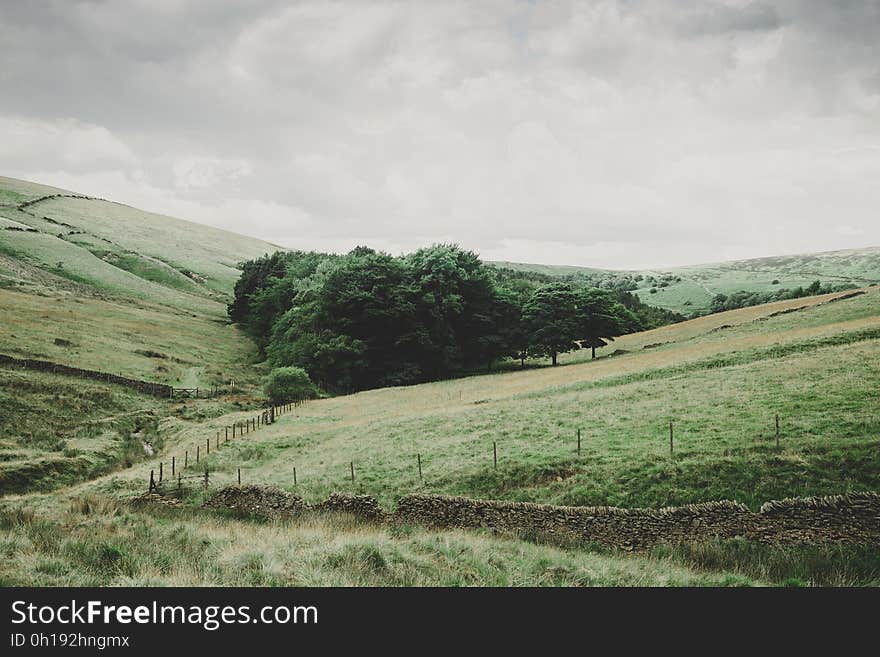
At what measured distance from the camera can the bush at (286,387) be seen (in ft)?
161

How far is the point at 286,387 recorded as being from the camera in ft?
162

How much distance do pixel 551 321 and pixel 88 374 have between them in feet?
158

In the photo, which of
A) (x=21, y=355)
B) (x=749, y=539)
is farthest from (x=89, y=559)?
(x=21, y=355)

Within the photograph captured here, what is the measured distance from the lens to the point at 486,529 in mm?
14453

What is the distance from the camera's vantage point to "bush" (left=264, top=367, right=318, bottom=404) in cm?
4897

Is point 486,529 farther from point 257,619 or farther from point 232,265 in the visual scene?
point 232,265

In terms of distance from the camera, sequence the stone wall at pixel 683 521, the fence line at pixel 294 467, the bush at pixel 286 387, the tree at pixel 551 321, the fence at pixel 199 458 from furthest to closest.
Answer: the tree at pixel 551 321 < the bush at pixel 286 387 < the fence at pixel 199 458 < the fence line at pixel 294 467 < the stone wall at pixel 683 521

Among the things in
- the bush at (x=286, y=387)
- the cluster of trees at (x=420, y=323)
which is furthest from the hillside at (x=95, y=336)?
the cluster of trees at (x=420, y=323)

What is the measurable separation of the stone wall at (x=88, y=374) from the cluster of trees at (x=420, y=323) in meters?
17.9

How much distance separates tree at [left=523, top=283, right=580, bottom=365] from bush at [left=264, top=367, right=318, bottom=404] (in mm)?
28689

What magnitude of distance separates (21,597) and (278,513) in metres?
12.5

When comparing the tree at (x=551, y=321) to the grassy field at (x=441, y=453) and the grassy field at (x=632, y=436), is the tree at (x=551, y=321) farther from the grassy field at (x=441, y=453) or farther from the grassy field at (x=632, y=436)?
the grassy field at (x=632, y=436)

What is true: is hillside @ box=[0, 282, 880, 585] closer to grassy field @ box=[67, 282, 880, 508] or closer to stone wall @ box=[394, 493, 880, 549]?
grassy field @ box=[67, 282, 880, 508]

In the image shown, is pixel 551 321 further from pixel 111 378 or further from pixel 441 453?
pixel 111 378
